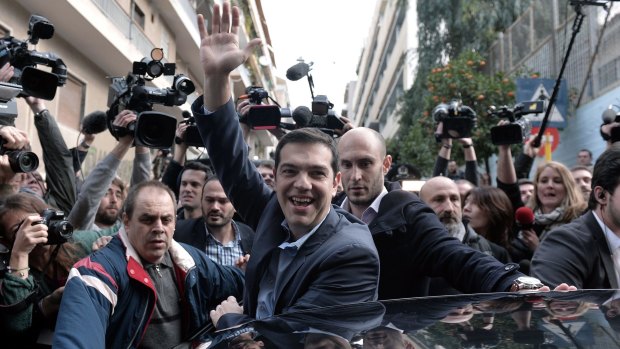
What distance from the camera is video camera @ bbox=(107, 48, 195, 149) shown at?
4102mm

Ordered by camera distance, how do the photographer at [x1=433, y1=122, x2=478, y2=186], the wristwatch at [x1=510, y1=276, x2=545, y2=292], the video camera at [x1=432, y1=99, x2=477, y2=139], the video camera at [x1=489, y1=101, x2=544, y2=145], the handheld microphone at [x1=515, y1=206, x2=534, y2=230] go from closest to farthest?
the wristwatch at [x1=510, y1=276, x2=545, y2=292]
the handheld microphone at [x1=515, y1=206, x2=534, y2=230]
the video camera at [x1=489, y1=101, x2=544, y2=145]
the video camera at [x1=432, y1=99, x2=477, y2=139]
the photographer at [x1=433, y1=122, x2=478, y2=186]

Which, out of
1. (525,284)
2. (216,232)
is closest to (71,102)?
(216,232)

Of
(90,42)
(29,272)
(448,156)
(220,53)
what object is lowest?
(29,272)

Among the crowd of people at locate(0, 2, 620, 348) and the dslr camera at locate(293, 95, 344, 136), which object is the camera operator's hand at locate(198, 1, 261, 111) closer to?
the crowd of people at locate(0, 2, 620, 348)

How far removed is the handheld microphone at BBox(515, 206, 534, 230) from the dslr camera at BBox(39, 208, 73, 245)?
3057 mm

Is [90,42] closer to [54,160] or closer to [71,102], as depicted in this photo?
[71,102]

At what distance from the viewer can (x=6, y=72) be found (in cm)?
366

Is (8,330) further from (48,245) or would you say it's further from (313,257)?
(313,257)

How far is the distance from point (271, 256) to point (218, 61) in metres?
0.82

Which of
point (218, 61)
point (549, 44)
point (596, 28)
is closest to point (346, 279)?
point (218, 61)

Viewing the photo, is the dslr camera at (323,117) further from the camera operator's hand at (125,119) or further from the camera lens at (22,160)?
the camera lens at (22,160)

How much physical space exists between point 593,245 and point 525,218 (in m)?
1.90

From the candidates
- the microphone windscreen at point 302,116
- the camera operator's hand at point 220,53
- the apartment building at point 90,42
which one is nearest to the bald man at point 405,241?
the camera operator's hand at point 220,53

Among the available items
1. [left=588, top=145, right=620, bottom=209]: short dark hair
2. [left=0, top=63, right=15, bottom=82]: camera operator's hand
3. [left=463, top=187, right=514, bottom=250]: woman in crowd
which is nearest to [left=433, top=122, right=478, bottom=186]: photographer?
[left=463, top=187, right=514, bottom=250]: woman in crowd
